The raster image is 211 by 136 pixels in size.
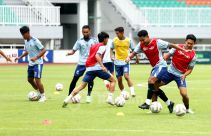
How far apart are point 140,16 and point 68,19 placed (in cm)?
582

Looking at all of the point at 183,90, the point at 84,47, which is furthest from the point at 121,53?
the point at 183,90

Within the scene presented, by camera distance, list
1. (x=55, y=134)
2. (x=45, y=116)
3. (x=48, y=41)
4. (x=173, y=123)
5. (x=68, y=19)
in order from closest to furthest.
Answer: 1. (x=55, y=134)
2. (x=173, y=123)
3. (x=45, y=116)
4. (x=48, y=41)
5. (x=68, y=19)

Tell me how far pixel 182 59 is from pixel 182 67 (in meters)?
0.20

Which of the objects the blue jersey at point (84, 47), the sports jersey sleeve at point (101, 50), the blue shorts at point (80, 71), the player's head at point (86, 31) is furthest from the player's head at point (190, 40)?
the blue shorts at point (80, 71)

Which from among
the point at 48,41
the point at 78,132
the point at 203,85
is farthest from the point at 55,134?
the point at 48,41

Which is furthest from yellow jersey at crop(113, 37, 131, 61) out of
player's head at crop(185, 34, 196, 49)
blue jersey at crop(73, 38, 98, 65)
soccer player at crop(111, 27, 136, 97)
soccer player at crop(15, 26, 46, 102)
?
player's head at crop(185, 34, 196, 49)

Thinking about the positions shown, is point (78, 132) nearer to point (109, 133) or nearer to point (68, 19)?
point (109, 133)

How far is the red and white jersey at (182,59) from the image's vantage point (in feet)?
56.1

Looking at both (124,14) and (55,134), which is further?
(124,14)

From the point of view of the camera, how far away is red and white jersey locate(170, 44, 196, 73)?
17.1 m

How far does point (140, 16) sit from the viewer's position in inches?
2237

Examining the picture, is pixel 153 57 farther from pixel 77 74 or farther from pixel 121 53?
pixel 121 53

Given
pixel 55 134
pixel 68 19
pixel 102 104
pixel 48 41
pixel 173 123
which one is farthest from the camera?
pixel 68 19

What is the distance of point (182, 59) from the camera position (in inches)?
679
